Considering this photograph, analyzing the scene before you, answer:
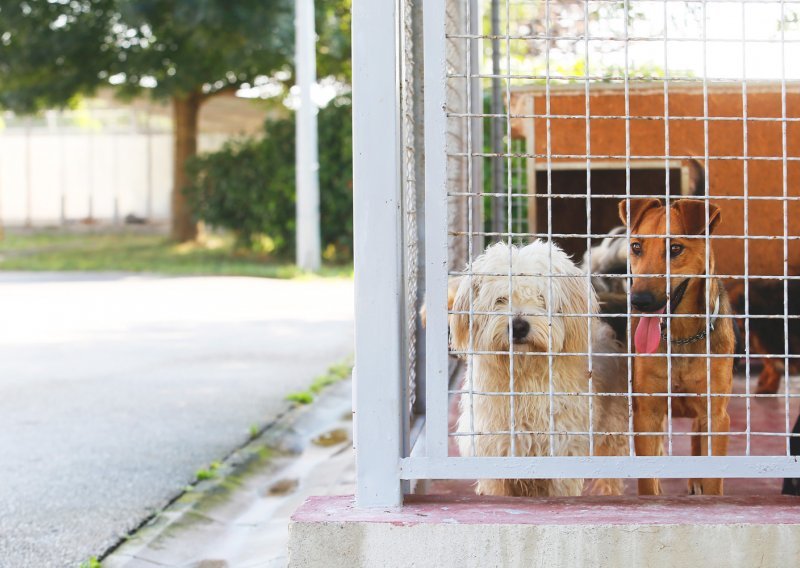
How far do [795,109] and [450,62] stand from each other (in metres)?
1.76

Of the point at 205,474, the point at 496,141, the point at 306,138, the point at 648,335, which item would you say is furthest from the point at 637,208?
the point at 306,138

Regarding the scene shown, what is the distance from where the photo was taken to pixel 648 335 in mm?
3752

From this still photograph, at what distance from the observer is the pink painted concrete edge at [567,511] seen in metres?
2.85

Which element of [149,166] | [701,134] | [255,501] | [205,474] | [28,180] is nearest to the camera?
[255,501]

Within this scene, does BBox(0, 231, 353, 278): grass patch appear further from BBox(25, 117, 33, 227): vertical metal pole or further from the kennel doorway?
the kennel doorway

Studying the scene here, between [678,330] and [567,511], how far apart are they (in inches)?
47.6

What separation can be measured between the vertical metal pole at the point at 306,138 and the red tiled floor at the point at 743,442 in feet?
35.5

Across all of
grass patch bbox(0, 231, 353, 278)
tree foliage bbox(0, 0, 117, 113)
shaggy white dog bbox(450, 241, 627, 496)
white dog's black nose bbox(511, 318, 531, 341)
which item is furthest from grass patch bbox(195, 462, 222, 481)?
tree foliage bbox(0, 0, 117, 113)

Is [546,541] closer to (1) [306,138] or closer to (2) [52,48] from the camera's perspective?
(1) [306,138]

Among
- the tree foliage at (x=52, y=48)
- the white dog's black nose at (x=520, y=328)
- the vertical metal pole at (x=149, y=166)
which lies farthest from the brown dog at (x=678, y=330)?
the vertical metal pole at (x=149, y=166)

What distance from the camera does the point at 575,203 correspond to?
675cm

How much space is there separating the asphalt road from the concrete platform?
4.98 feet

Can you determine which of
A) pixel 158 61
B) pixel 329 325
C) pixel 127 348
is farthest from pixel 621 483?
pixel 158 61

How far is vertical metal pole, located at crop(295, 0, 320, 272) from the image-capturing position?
16672 mm
